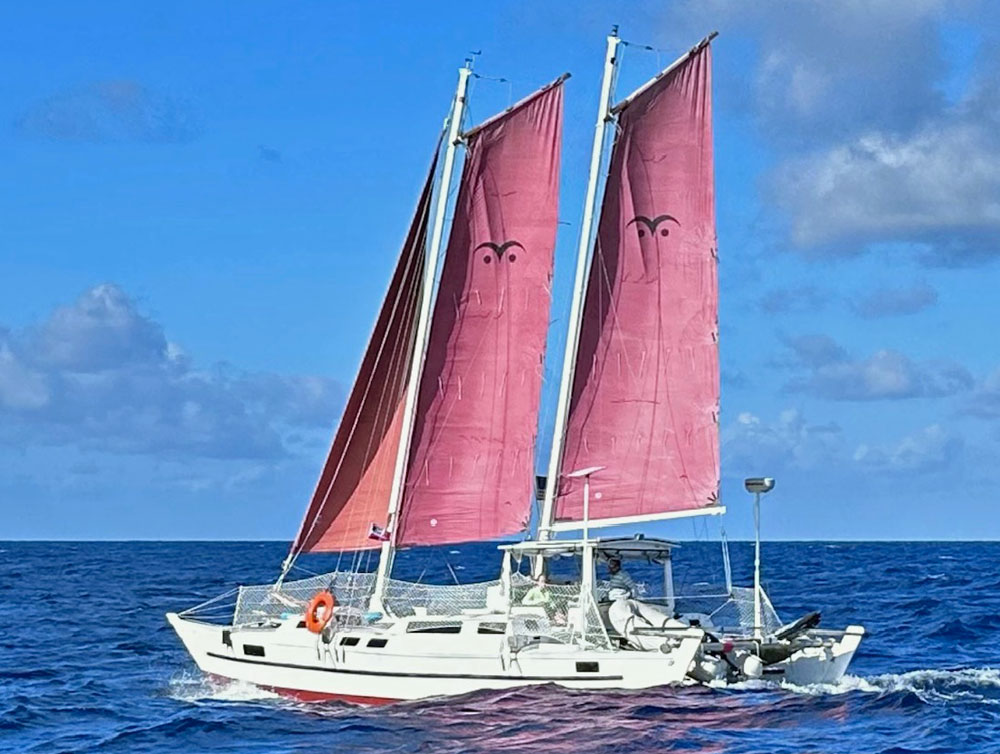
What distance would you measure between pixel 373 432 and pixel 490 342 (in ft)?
12.6

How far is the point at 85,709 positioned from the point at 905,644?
81.5 ft

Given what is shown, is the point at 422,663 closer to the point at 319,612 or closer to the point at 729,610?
the point at 319,612

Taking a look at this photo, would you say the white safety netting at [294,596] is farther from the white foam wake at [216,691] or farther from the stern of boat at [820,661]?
the stern of boat at [820,661]

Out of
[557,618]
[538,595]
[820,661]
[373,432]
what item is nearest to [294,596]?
[373,432]

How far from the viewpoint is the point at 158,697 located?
37.9m

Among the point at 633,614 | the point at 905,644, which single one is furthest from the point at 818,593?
the point at 633,614

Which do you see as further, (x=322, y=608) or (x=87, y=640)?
(x=87, y=640)

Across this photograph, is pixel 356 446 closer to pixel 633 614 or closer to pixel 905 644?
pixel 633 614

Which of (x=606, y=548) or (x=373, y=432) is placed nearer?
(x=606, y=548)

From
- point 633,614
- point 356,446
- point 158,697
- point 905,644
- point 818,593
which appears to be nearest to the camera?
point 633,614

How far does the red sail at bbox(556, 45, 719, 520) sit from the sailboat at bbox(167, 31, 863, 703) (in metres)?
0.05

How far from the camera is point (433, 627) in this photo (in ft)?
117

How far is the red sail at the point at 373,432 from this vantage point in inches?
1585

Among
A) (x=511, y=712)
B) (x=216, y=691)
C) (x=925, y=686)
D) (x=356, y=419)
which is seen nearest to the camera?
(x=511, y=712)
